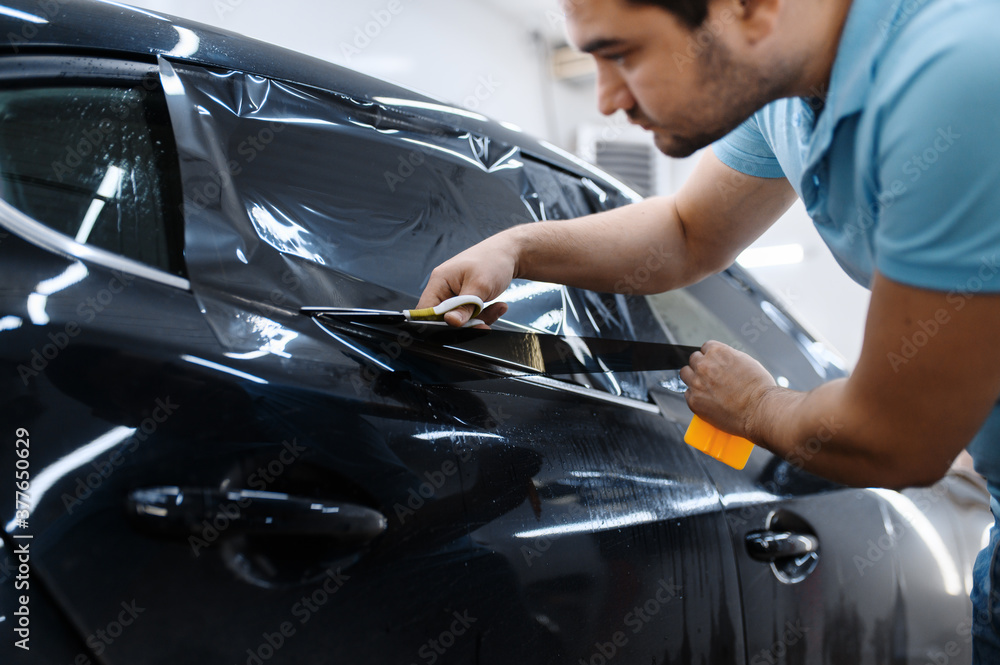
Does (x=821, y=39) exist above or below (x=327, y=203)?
above

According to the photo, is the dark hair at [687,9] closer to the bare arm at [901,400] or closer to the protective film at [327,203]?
the bare arm at [901,400]

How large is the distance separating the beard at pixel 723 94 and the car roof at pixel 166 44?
1.94 ft

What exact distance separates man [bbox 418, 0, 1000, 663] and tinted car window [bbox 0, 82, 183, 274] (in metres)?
0.36

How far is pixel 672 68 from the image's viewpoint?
80 cm

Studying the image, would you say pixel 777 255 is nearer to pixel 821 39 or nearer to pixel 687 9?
pixel 821 39

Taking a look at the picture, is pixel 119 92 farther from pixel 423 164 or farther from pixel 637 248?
pixel 637 248

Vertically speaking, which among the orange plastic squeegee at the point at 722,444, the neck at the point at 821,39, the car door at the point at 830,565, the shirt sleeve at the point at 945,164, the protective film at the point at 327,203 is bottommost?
the car door at the point at 830,565

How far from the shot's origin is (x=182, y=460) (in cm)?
70

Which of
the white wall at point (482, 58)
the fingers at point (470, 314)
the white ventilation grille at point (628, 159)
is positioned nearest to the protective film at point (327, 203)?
the fingers at point (470, 314)

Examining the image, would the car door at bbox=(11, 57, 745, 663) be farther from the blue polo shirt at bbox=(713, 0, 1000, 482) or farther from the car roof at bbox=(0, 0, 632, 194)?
the blue polo shirt at bbox=(713, 0, 1000, 482)

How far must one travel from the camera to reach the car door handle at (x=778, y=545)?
1.13 meters

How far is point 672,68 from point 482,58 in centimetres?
486

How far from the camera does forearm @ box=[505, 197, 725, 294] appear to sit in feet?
3.94

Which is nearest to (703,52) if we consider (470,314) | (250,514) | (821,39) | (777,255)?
(821,39)
